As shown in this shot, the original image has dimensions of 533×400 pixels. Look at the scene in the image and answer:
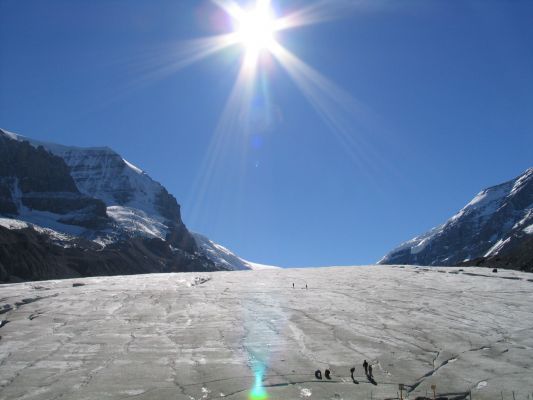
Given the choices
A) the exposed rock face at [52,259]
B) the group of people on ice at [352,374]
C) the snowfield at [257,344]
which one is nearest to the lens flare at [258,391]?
the snowfield at [257,344]

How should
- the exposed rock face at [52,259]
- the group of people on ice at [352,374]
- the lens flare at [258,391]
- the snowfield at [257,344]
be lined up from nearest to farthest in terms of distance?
1. the lens flare at [258,391]
2. the snowfield at [257,344]
3. the group of people on ice at [352,374]
4. the exposed rock face at [52,259]


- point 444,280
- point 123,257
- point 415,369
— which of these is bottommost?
point 415,369

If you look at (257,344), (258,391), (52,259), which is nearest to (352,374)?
(258,391)

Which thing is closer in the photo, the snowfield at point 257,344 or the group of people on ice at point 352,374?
the snowfield at point 257,344

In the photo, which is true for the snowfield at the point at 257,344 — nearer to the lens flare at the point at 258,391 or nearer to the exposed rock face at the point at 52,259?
the lens flare at the point at 258,391

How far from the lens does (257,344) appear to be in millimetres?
17328

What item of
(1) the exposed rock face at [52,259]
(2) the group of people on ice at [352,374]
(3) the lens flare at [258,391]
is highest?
(1) the exposed rock face at [52,259]

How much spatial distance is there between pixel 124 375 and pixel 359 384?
6.61m

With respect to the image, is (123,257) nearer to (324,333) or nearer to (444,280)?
(444,280)

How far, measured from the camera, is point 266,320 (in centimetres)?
2158

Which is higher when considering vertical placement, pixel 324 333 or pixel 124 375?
pixel 324 333

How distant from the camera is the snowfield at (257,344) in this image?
13.1 meters

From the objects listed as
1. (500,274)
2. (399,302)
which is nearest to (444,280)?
(500,274)

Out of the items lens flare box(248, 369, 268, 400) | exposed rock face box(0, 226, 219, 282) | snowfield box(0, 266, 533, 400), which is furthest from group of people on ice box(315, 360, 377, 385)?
exposed rock face box(0, 226, 219, 282)
